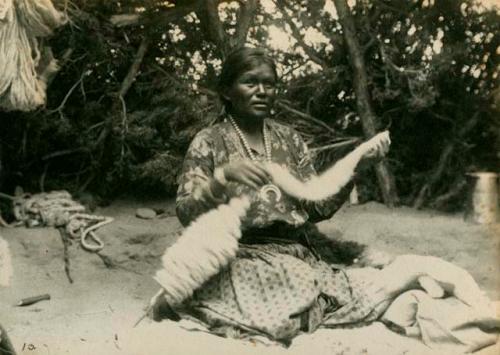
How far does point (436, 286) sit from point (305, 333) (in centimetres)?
44

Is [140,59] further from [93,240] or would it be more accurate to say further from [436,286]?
[436,286]

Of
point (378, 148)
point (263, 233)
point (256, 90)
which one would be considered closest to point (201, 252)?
point (263, 233)

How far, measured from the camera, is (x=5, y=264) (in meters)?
2.21

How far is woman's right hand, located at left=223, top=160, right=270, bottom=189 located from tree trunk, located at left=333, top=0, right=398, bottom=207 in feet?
2.93

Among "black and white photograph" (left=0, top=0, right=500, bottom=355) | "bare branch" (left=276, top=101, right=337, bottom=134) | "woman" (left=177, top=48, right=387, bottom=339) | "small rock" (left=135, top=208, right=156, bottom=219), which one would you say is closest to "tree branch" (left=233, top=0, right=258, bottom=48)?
"black and white photograph" (left=0, top=0, right=500, bottom=355)

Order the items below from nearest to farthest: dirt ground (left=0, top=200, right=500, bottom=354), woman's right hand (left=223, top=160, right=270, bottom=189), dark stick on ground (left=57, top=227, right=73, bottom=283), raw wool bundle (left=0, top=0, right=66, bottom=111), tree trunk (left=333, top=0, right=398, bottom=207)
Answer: woman's right hand (left=223, top=160, right=270, bottom=189) < dirt ground (left=0, top=200, right=500, bottom=354) < raw wool bundle (left=0, top=0, right=66, bottom=111) < dark stick on ground (left=57, top=227, right=73, bottom=283) < tree trunk (left=333, top=0, right=398, bottom=207)

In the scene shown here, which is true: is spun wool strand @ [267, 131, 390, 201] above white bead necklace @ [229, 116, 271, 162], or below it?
below

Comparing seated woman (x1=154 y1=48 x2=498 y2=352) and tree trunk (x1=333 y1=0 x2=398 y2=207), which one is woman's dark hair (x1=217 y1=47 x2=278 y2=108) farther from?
tree trunk (x1=333 y1=0 x2=398 y2=207)

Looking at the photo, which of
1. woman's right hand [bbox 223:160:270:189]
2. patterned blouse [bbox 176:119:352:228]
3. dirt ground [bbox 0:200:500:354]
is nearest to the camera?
woman's right hand [bbox 223:160:270:189]

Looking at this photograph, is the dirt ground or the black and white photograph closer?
the black and white photograph

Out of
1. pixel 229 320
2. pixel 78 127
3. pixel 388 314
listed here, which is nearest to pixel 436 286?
pixel 388 314

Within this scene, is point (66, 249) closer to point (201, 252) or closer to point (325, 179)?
point (201, 252)

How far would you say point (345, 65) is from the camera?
2.59m

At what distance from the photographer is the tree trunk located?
8.30 ft
